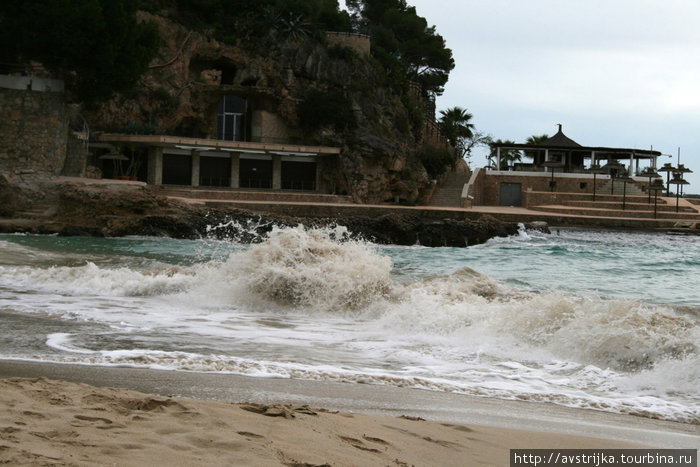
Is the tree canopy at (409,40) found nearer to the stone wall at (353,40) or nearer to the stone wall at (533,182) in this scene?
the stone wall at (353,40)

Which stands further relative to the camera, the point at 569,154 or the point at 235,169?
the point at 569,154

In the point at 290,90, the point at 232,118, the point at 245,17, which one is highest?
the point at 245,17

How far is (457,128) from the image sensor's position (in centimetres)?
5759

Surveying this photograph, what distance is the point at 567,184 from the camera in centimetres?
4941

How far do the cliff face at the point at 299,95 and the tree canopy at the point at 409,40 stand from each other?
837 cm

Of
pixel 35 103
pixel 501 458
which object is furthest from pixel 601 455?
pixel 35 103

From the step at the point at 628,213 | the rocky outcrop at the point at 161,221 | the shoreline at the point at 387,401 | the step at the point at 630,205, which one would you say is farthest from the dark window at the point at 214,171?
the shoreline at the point at 387,401

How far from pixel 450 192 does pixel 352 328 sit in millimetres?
40336

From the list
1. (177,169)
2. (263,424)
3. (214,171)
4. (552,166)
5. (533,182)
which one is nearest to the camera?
(263,424)

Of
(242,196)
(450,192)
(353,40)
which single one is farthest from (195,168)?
(450,192)

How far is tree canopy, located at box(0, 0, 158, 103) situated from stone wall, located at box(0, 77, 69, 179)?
1419mm

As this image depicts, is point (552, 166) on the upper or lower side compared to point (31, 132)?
upper

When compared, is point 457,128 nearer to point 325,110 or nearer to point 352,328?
point 325,110

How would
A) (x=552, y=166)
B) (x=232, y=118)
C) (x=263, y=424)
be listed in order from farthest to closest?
(x=552, y=166)
(x=232, y=118)
(x=263, y=424)
